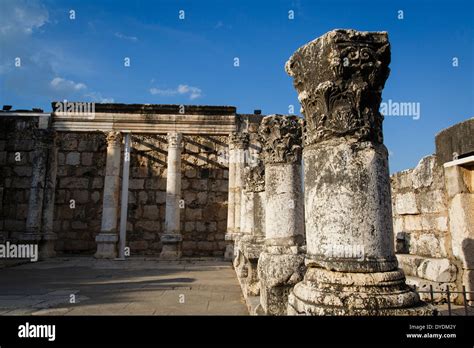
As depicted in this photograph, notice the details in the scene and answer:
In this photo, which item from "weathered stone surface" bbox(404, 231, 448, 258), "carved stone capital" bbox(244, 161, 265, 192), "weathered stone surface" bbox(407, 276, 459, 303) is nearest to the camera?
"weathered stone surface" bbox(407, 276, 459, 303)

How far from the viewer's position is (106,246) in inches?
504

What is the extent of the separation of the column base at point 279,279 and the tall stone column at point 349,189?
94cm

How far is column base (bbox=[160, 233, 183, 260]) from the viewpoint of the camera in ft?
41.5

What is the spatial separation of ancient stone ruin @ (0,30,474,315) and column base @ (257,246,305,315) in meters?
0.02

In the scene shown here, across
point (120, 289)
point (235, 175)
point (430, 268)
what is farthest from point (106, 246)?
point (430, 268)

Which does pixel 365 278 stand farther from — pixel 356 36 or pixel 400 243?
pixel 400 243

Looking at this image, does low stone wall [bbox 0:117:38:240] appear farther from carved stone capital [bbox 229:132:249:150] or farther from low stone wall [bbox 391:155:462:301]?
low stone wall [bbox 391:155:462:301]

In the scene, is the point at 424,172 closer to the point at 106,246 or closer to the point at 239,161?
the point at 239,161

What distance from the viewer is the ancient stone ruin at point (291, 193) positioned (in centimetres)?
298

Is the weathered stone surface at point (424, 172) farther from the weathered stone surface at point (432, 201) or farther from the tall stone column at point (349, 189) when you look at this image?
the tall stone column at point (349, 189)

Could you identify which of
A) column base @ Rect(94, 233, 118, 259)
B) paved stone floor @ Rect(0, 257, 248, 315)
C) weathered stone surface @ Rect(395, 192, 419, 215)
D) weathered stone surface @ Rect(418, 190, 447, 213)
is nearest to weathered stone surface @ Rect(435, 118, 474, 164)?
weathered stone surface @ Rect(418, 190, 447, 213)

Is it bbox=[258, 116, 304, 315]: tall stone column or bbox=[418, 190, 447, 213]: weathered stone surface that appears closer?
bbox=[258, 116, 304, 315]: tall stone column

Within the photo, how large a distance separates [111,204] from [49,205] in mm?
2355

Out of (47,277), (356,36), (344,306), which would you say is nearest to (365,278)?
(344,306)
